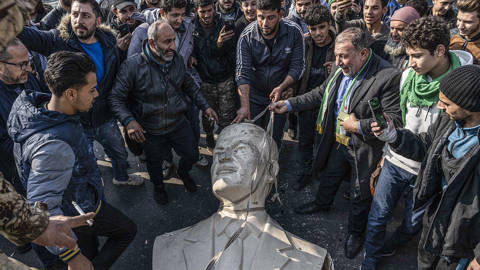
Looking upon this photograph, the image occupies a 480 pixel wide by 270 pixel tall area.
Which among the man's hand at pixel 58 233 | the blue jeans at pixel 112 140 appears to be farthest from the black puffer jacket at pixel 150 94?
the man's hand at pixel 58 233

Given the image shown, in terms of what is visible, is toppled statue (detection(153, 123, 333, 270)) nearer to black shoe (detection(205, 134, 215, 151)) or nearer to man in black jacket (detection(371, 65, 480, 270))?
man in black jacket (detection(371, 65, 480, 270))

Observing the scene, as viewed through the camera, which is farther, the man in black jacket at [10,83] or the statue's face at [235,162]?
the man in black jacket at [10,83]

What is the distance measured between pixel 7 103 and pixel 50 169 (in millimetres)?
1424

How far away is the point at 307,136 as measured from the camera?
183 inches

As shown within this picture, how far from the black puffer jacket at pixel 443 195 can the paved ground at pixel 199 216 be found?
105cm

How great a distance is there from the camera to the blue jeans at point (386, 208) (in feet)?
10.0

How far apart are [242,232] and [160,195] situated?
195 cm

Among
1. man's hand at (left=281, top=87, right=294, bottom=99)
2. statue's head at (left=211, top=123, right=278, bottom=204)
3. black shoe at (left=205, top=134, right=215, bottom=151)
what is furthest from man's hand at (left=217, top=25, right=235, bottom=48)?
statue's head at (left=211, top=123, right=278, bottom=204)

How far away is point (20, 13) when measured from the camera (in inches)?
56.6

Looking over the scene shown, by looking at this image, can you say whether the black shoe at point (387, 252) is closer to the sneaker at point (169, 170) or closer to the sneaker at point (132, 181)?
the sneaker at point (169, 170)

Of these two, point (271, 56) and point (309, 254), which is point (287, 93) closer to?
point (271, 56)

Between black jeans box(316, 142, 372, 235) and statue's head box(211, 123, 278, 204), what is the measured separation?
814 mm

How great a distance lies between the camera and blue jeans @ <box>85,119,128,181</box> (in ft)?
13.5

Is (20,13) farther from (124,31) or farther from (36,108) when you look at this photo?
(124,31)
